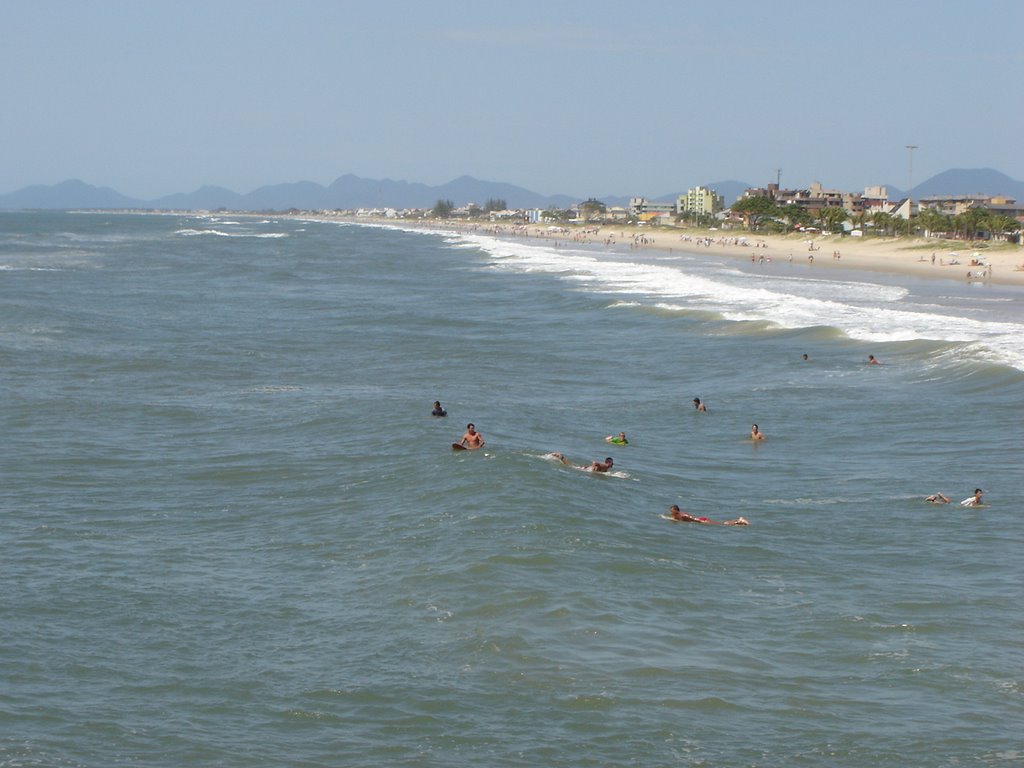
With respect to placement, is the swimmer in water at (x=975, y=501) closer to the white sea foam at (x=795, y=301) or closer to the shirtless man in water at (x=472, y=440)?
the shirtless man in water at (x=472, y=440)

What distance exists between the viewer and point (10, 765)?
11.0 m

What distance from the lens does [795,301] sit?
55906mm

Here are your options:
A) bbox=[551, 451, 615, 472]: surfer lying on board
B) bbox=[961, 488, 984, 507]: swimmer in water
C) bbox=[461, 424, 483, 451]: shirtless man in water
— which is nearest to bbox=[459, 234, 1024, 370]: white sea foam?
bbox=[961, 488, 984, 507]: swimmer in water

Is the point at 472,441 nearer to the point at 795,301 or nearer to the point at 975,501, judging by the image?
the point at 975,501

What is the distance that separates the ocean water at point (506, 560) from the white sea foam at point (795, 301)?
316cm

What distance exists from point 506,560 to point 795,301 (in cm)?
4173

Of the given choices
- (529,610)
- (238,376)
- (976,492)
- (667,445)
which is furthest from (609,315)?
(529,610)

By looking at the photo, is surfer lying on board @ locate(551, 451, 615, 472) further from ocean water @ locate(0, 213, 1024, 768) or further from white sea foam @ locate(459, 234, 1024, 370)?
white sea foam @ locate(459, 234, 1024, 370)

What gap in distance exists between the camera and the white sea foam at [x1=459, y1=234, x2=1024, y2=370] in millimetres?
41312

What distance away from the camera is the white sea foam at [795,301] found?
41.3m

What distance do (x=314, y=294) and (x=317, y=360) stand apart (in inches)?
1014

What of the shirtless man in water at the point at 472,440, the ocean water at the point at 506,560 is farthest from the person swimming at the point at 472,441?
the ocean water at the point at 506,560

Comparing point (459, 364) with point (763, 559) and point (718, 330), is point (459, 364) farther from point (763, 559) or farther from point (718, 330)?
point (763, 559)

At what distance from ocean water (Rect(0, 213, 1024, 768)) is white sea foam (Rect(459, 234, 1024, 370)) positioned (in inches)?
124
